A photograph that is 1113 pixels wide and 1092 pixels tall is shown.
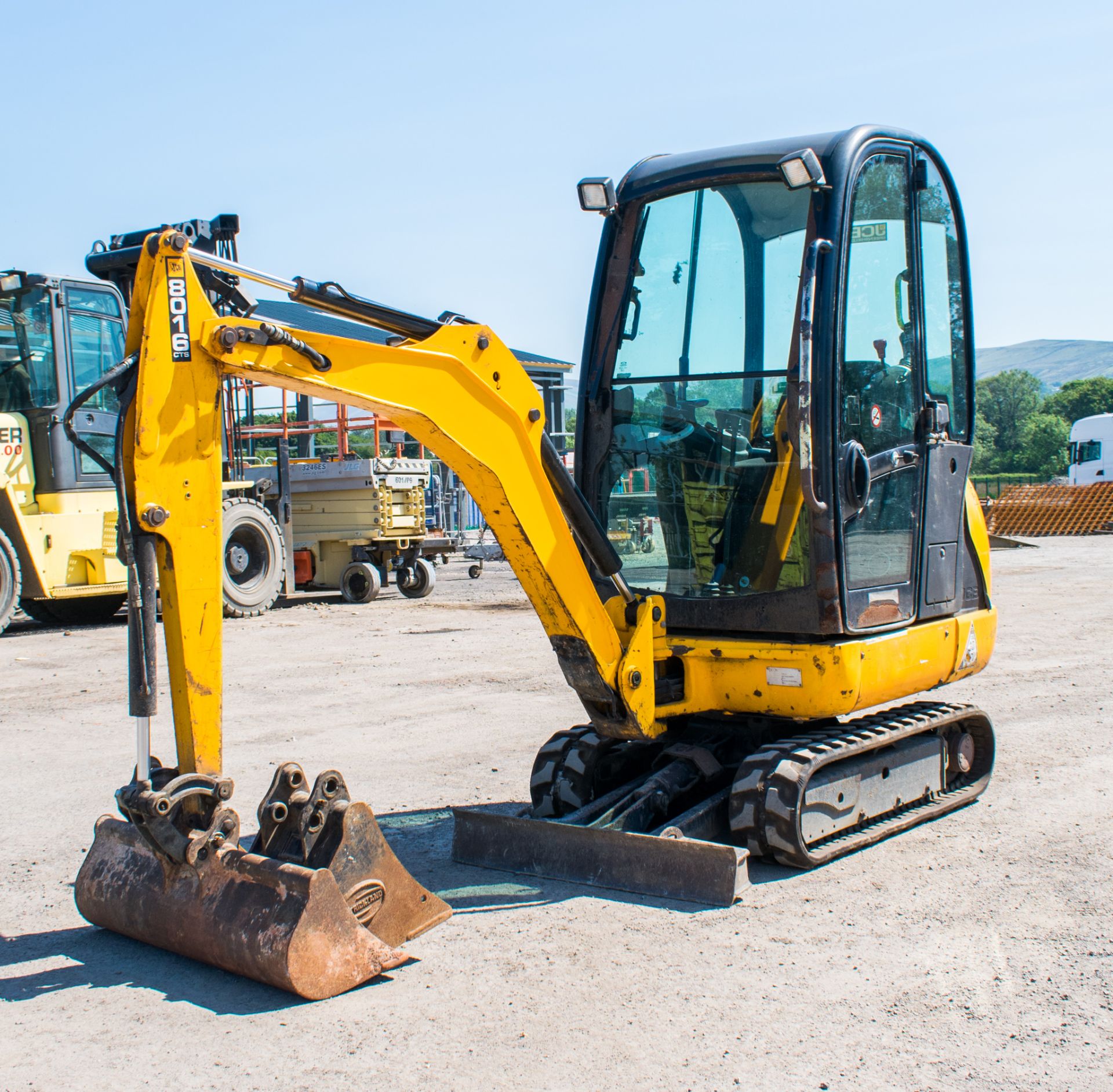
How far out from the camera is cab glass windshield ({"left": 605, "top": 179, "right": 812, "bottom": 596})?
5.27m

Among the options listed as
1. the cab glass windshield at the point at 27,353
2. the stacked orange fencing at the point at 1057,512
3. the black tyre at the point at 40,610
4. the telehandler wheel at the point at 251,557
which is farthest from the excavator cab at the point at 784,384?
the stacked orange fencing at the point at 1057,512

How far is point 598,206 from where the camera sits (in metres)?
5.60

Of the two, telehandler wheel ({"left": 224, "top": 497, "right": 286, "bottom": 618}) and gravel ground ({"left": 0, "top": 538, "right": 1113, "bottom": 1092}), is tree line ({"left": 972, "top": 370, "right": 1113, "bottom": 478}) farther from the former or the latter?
gravel ground ({"left": 0, "top": 538, "right": 1113, "bottom": 1092})

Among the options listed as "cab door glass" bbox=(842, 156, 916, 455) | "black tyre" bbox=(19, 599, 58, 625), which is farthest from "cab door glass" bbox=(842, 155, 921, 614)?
"black tyre" bbox=(19, 599, 58, 625)

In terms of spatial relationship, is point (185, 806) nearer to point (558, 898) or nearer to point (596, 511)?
point (558, 898)

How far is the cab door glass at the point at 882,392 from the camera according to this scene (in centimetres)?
520

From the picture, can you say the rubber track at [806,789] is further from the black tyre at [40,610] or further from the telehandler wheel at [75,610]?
the black tyre at [40,610]

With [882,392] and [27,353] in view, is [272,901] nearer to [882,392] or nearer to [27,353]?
[882,392]

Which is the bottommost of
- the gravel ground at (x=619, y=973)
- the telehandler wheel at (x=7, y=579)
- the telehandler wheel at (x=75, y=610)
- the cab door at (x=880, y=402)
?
the gravel ground at (x=619, y=973)

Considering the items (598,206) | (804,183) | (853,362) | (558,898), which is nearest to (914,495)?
(853,362)

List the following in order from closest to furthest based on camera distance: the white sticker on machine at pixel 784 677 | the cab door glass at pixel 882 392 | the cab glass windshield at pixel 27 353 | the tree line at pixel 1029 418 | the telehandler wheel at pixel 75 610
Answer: the white sticker on machine at pixel 784 677, the cab door glass at pixel 882 392, the cab glass windshield at pixel 27 353, the telehandler wheel at pixel 75 610, the tree line at pixel 1029 418

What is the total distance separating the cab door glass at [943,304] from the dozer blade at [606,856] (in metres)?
2.43

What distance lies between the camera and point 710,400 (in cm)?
543

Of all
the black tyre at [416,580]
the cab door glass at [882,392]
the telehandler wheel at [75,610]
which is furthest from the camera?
the black tyre at [416,580]
